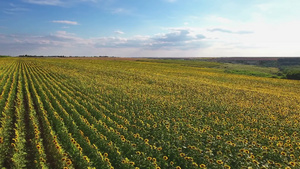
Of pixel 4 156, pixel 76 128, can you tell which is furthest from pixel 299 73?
pixel 4 156

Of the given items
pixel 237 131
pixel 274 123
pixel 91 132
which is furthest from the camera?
pixel 274 123

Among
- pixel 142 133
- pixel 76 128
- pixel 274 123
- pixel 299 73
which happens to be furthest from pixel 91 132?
pixel 299 73

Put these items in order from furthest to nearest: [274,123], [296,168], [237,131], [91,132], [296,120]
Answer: [296,120] < [274,123] < [237,131] < [91,132] < [296,168]

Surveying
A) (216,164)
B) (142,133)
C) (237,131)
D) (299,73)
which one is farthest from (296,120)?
(299,73)

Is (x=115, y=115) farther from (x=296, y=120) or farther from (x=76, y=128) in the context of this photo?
(x=296, y=120)

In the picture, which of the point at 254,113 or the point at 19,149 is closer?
the point at 19,149

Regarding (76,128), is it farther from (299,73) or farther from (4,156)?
(299,73)

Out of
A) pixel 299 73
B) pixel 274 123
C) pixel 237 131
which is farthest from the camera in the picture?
pixel 299 73

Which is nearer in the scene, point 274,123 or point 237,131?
point 237,131

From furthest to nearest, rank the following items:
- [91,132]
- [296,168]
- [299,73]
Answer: [299,73] → [91,132] → [296,168]
